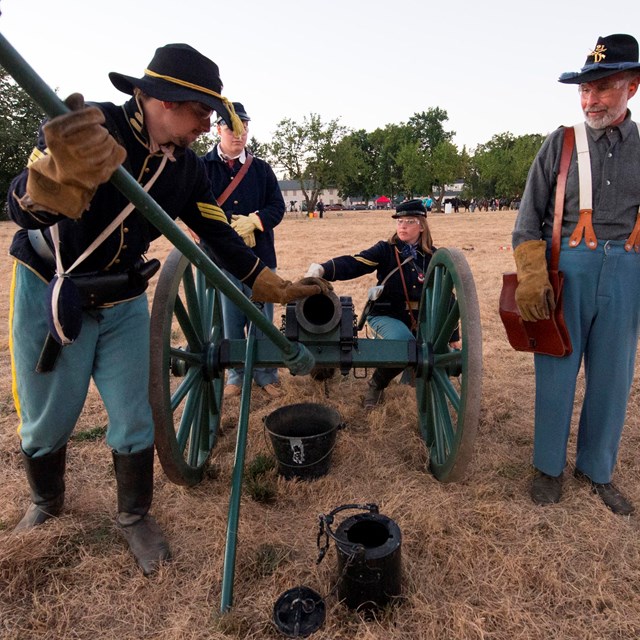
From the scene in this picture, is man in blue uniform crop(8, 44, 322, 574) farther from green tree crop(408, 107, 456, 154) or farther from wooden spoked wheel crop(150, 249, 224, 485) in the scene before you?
green tree crop(408, 107, 456, 154)

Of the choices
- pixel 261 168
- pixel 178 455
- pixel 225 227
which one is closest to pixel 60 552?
pixel 178 455

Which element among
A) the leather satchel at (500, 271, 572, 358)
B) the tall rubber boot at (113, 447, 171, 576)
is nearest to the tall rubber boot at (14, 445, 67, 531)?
the tall rubber boot at (113, 447, 171, 576)

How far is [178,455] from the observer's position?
232cm

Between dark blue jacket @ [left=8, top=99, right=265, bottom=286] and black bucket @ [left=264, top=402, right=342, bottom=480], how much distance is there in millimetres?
1204

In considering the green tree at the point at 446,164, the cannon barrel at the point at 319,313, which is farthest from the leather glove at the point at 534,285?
the green tree at the point at 446,164

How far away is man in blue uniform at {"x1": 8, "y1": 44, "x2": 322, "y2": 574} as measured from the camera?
1.73 meters

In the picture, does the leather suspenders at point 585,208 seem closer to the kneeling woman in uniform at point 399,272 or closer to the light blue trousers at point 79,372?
the kneeling woman in uniform at point 399,272

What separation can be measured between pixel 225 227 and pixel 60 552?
59.5 inches

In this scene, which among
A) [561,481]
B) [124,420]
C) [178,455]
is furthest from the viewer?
[561,481]

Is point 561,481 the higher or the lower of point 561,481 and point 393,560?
the lower

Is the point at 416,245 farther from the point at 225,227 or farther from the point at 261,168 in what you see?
the point at 225,227

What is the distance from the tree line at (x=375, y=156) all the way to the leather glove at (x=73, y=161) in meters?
19.9

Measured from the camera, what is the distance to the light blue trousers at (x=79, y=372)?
1.94 m

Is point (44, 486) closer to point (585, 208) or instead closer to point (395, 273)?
point (395, 273)
